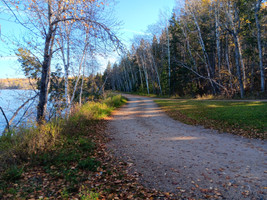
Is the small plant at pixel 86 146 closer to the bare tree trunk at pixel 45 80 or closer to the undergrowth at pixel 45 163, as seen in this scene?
the undergrowth at pixel 45 163

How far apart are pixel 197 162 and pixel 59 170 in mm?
3611

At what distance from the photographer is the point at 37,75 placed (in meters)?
8.50

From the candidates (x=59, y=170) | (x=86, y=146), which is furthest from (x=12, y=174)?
(x=86, y=146)

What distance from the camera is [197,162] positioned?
15.7 ft

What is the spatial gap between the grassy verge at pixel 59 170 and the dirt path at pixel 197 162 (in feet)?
1.63

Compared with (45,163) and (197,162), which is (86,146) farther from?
(197,162)

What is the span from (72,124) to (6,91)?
3048 millimetres

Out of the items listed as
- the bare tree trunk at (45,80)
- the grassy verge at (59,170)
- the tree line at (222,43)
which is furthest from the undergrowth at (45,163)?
the tree line at (222,43)

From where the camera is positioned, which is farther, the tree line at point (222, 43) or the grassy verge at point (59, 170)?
the tree line at point (222, 43)

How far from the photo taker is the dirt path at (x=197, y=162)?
353 centimetres

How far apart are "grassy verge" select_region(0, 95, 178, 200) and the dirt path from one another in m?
0.50

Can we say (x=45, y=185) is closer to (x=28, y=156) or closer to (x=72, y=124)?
(x=28, y=156)

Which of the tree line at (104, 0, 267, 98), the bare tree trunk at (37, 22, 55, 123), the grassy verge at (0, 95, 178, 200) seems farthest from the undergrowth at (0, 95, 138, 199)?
the tree line at (104, 0, 267, 98)

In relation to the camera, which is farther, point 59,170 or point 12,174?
point 59,170
